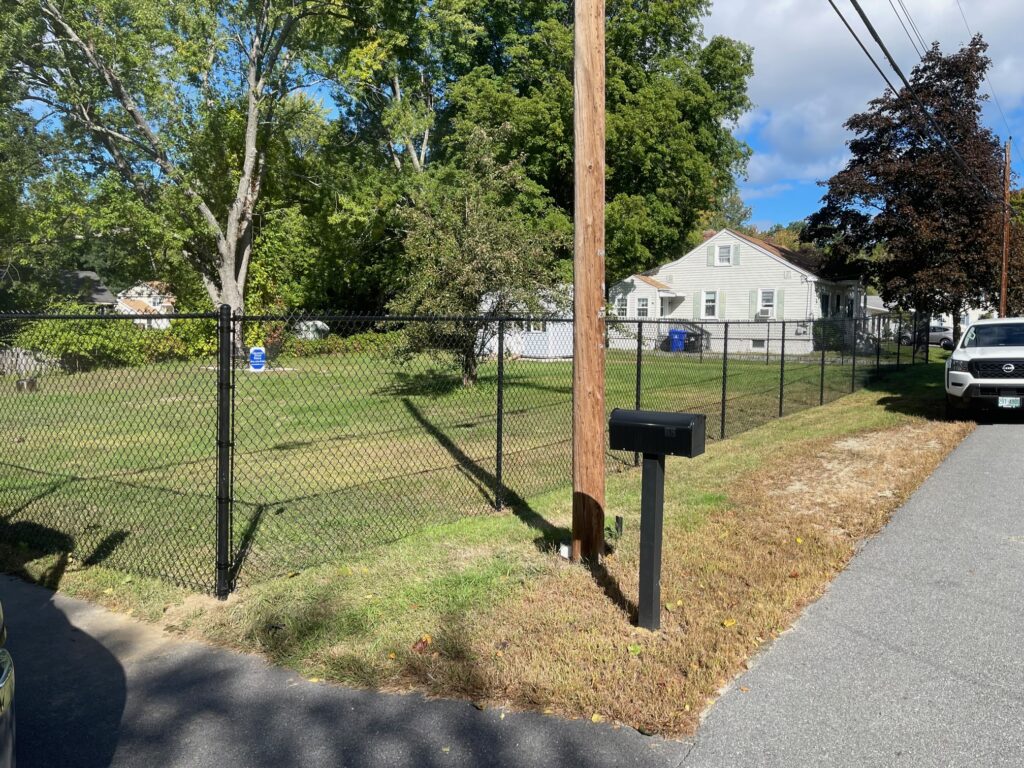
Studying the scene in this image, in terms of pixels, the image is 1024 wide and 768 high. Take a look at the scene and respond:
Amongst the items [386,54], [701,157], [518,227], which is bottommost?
[518,227]

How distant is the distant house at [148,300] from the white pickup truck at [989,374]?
2544 cm

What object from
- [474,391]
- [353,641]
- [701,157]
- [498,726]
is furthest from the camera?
[701,157]

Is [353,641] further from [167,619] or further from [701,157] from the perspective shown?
[701,157]

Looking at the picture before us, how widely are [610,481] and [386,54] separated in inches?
937

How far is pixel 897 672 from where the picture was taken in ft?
12.3

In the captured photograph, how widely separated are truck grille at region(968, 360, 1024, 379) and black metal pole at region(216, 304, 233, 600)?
38.1 feet

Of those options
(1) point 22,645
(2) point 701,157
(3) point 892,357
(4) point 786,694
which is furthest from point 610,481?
(2) point 701,157

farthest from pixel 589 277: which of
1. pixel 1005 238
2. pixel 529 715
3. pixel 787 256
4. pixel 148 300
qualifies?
pixel 148 300

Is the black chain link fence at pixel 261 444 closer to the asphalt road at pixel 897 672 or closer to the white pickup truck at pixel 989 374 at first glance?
the white pickup truck at pixel 989 374

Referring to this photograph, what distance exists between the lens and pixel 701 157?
31.9 metres

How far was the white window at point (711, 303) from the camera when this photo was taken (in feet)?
Result: 118

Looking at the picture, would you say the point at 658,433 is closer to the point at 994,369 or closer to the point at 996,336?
the point at 994,369

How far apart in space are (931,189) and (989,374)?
56.9ft

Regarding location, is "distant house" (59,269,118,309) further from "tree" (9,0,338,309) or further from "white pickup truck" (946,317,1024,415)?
"white pickup truck" (946,317,1024,415)
